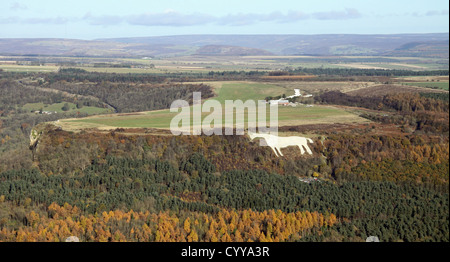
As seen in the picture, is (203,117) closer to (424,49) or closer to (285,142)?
(285,142)

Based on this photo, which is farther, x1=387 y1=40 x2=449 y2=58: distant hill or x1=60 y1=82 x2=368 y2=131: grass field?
x1=387 y1=40 x2=449 y2=58: distant hill

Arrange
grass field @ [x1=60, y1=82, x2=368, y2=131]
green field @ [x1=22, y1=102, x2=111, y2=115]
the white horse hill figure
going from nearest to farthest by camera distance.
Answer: the white horse hill figure < grass field @ [x1=60, y1=82, x2=368, y2=131] < green field @ [x1=22, y1=102, x2=111, y2=115]

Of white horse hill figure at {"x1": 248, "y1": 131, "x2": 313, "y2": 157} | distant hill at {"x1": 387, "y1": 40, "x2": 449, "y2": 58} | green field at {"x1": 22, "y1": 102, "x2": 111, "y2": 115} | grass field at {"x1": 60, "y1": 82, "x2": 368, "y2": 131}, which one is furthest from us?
distant hill at {"x1": 387, "y1": 40, "x2": 449, "y2": 58}

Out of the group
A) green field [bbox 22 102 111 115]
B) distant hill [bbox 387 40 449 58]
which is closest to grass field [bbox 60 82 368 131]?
green field [bbox 22 102 111 115]

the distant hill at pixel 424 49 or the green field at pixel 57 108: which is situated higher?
the distant hill at pixel 424 49

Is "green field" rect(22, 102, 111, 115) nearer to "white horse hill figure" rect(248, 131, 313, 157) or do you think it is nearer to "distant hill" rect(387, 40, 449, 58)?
"white horse hill figure" rect(248, 131, 313, 157)

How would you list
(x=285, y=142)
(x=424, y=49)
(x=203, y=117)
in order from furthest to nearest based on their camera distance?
(x=424, y=49) < (x=203, y=117) < (x=285, y=142)

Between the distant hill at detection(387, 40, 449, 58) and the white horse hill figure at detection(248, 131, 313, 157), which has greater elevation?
the distant hill at detection(387, 40, 449, 58)

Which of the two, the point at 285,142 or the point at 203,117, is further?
the point at 203,117

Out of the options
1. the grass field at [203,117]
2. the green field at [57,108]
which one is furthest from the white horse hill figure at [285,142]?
the green field at [57,108]

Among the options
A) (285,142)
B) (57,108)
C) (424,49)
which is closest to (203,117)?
(285,142)

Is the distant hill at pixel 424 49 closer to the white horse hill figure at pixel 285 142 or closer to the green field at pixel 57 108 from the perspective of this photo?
the green field at pixel 57 108
